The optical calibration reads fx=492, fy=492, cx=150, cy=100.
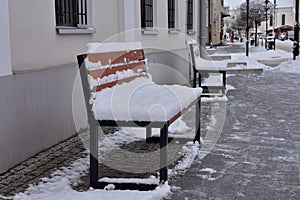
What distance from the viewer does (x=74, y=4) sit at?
625 centimetres

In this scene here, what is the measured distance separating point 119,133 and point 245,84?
21.3 ft

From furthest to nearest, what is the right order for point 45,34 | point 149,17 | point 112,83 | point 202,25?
point 202,25
point 149,17
point 45,34
point 112,83

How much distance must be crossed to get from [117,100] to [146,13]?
5863 mm

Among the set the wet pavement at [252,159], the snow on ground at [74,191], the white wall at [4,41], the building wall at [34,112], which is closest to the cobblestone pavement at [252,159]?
the wet pavement at [252,159]

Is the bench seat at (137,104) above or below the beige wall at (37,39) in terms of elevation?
below

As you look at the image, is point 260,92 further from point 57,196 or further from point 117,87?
point 57,196

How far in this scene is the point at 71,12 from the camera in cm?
625

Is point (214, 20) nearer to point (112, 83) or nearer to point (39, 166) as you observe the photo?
point (112, 83)

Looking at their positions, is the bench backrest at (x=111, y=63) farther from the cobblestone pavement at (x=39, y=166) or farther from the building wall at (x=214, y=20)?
the building wall at (x=214, y=20)

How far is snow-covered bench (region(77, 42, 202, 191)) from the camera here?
3766mm

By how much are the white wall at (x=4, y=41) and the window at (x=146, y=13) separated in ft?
16.8

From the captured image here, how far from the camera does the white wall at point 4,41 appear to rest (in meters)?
4.30

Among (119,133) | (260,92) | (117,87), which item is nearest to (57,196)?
(117,87)

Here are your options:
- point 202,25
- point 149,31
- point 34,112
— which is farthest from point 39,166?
point 202,25
